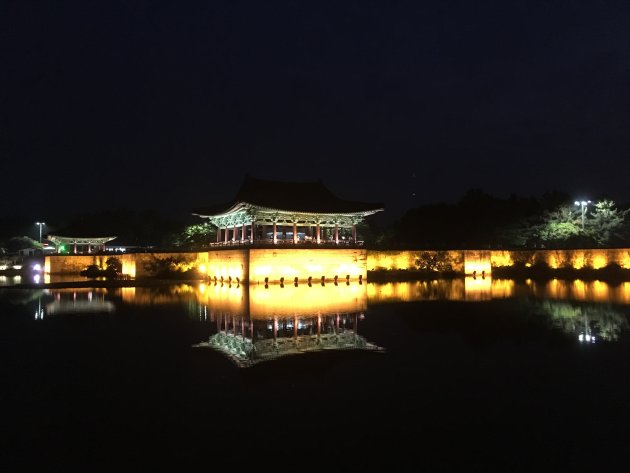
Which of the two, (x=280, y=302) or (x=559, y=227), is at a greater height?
(x=559, y=227)

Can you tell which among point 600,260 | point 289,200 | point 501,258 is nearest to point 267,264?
point 289,200

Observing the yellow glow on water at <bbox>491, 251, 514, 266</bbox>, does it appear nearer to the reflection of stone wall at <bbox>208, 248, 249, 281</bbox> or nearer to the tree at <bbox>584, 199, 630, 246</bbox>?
the tree at <bbox>584, 199, 630, 246</bbox>

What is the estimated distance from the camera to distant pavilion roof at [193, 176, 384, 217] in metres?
31.2

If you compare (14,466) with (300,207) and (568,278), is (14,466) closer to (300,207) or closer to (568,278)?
(300,207)

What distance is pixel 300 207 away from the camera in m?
32.1

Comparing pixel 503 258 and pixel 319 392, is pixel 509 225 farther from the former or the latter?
pixel 319 392

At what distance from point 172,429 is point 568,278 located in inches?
1492

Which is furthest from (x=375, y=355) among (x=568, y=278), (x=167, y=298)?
(x=568, y=278)

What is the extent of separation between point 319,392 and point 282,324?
21.2 ft

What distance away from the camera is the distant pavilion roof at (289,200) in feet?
102

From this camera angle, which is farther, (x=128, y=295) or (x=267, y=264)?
(x=267, y=264)

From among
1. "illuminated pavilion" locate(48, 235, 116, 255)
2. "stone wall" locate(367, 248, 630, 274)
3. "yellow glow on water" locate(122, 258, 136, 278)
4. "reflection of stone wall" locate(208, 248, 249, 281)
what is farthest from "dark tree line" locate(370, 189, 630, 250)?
"illuminated pavilion" locate(48, 235, 116, 255)

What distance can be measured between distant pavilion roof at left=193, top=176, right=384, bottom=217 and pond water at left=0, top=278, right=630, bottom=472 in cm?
1656

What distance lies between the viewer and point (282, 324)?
13.7m
